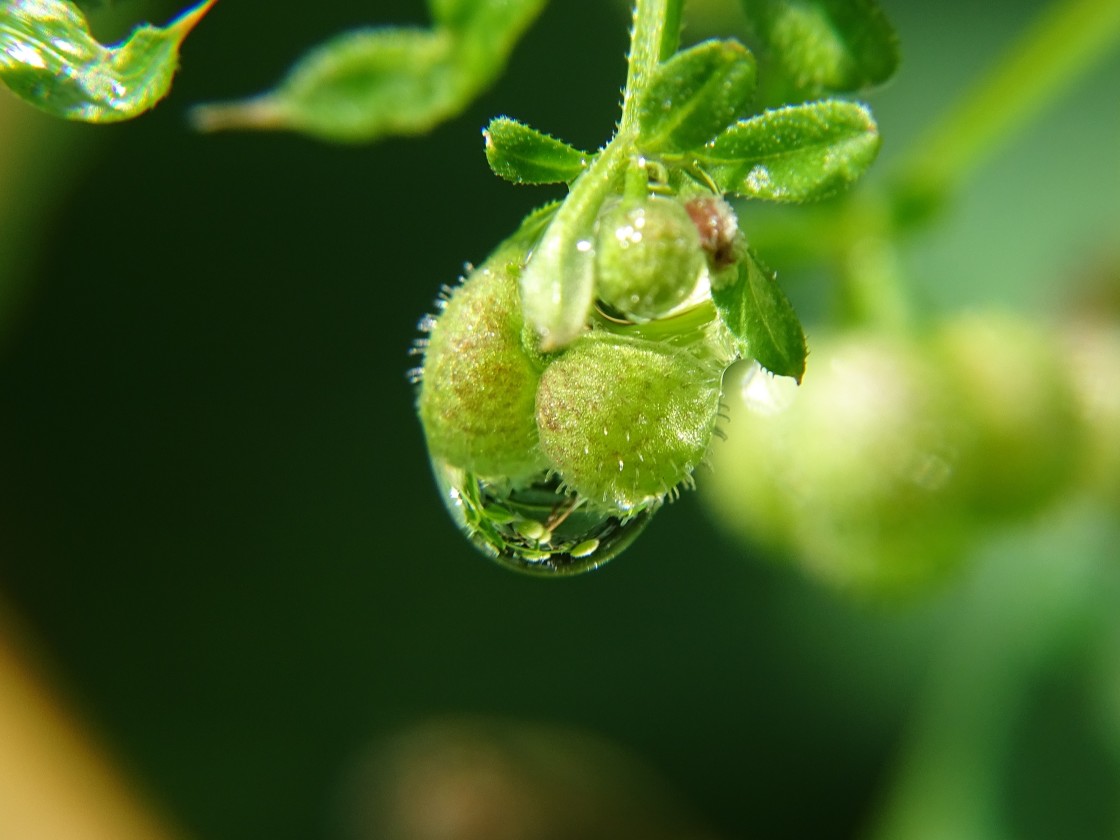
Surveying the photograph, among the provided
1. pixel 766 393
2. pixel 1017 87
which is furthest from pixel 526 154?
pixel 1017 87

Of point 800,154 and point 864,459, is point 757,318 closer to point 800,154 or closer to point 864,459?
point 800,154

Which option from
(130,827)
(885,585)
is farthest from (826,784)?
(130,827)

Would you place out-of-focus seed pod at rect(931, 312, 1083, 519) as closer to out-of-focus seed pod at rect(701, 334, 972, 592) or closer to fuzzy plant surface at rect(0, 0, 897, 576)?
out-of-focus seed pod at rect(701, 334, 972, 592)

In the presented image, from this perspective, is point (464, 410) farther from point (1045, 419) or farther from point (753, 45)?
point (753, 45)

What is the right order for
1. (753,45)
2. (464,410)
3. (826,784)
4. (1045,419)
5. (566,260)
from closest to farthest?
1. (566,260)
2. (464,410)
3. (1045,419)
4. (753,45)
5. (826,784)

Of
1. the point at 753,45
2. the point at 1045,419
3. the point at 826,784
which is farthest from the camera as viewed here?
the point at 826,784

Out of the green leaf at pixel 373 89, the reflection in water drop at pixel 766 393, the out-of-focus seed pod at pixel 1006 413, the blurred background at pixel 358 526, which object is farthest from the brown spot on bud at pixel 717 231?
the blurred background at pixel 358 526

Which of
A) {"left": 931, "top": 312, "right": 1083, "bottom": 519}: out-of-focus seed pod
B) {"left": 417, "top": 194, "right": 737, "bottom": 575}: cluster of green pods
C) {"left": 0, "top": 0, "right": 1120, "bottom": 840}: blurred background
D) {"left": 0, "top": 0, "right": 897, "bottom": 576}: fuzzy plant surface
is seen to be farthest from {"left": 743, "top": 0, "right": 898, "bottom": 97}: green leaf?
{"left": 0, "top": 0, "right": 1120, "bottom": 840}: blurred background
